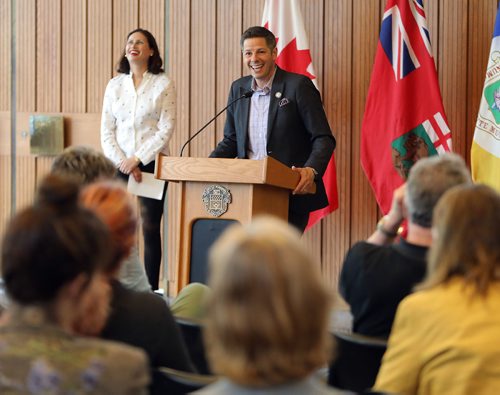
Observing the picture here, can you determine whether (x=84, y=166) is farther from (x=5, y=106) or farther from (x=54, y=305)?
(x=5, y=106)

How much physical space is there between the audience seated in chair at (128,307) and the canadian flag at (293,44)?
3.59m

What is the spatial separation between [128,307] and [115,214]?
0.23 m

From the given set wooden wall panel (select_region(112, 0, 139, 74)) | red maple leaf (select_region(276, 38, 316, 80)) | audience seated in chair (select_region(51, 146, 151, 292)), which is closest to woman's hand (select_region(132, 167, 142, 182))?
red maple leaf (select_region(276, 38, 316, 80))

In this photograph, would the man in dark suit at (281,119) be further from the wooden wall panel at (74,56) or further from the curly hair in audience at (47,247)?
the curly hair in audience at (47,247)

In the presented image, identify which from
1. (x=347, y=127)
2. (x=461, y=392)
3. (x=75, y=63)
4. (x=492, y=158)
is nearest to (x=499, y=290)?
(x=461, y=392)

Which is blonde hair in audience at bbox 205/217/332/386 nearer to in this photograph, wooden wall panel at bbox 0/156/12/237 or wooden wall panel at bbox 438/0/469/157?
wooden wall panel at bbox 438/0/469/157

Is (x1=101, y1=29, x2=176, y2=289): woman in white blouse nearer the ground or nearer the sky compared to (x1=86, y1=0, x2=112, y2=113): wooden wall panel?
nearer the ground

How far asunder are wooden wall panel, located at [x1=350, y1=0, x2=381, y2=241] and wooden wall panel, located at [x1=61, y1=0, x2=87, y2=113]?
2192 mm

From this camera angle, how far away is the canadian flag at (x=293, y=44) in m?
5.51

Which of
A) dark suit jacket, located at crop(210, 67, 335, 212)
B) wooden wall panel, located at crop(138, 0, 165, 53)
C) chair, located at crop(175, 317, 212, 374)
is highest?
wooden wall panel, located at crop(138, 0, 165, 53)

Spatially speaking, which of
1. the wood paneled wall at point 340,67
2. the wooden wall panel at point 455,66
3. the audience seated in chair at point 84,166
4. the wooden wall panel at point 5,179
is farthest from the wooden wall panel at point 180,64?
the audience seated in chair at point 84,166

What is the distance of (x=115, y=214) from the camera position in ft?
6.33

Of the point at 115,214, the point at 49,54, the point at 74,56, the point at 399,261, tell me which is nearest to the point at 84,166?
the point at 115,214

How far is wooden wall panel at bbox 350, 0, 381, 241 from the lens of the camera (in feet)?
18.6
